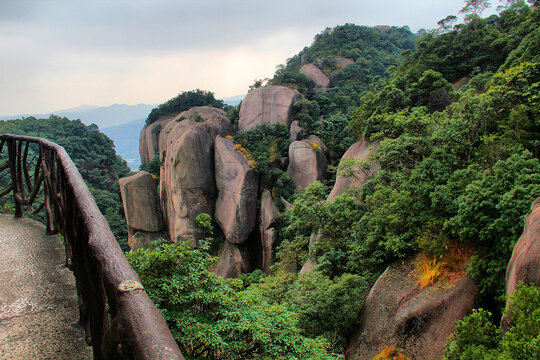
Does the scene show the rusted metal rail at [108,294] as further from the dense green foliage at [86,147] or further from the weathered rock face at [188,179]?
the dense green foliage at [86,147]

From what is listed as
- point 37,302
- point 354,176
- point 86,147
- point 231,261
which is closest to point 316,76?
point 354,176

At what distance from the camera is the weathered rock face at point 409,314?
711 cm

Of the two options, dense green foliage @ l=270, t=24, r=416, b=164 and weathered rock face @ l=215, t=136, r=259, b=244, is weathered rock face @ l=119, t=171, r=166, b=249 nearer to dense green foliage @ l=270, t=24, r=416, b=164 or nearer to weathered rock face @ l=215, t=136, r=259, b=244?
weathered rock face @ l=215, t=136, r=259, b=244

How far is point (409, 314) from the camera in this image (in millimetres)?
7605

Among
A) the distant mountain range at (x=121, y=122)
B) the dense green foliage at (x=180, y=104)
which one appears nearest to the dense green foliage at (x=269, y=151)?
the dense green foliage at (x=180, y=104)

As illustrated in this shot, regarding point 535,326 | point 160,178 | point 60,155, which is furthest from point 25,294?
point 160,178

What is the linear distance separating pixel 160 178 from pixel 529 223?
61.0ft

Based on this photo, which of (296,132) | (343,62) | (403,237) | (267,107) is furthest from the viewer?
(343,62)

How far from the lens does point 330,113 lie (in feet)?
76.3

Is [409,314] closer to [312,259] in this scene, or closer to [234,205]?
[312,259]

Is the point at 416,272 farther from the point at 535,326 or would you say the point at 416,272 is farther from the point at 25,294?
the point at 25,294

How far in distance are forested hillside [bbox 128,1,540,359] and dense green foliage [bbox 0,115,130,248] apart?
1300 cm

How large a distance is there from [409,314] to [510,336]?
136 inches

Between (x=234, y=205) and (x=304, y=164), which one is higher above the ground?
(x=304, y=164)
